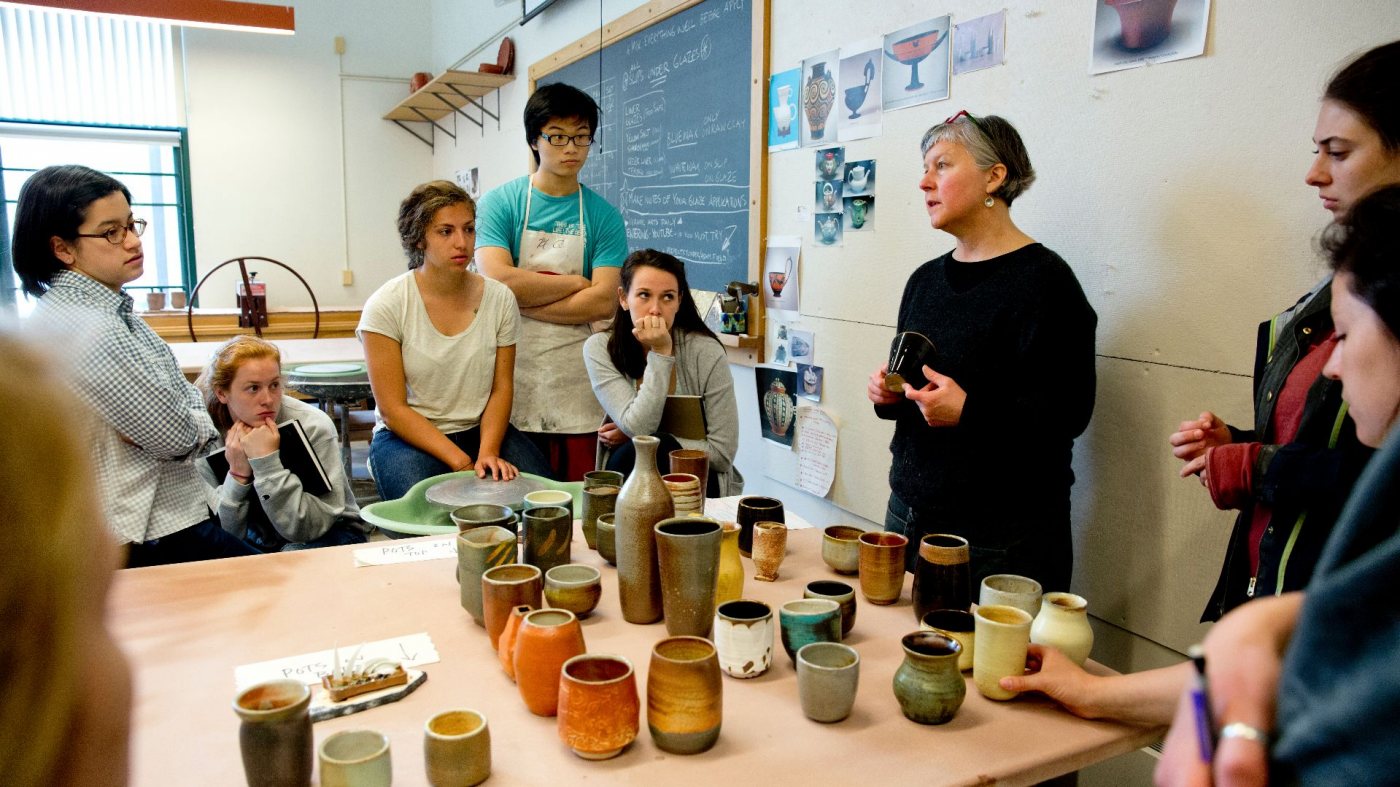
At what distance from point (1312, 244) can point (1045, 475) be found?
66 cm

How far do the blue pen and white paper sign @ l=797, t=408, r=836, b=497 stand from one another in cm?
246

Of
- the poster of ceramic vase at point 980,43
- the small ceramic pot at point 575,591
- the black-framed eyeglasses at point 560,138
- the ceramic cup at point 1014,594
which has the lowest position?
the small ceramic pot at point 575,591

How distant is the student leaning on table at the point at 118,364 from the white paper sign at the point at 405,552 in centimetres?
62

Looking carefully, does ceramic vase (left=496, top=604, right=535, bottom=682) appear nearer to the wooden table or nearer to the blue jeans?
the wooden table

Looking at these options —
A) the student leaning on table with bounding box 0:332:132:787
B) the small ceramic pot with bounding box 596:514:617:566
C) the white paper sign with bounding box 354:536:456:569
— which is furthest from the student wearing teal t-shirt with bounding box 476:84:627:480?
the student leaning on table with bounding box 0:332:132:787

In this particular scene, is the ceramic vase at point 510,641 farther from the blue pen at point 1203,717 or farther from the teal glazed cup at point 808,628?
the blue pen at point 1203,717

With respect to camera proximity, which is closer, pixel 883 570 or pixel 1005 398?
pixel 883 570

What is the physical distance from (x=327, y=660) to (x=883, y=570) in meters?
0.85

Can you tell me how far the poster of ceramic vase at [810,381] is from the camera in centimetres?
309

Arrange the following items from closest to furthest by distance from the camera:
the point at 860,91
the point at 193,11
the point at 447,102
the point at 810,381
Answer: the point at 860,91 < the point at 810,381 < the point at 193,11 < the point at 447,102

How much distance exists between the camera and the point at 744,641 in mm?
1209

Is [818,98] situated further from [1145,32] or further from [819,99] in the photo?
[1145,32]

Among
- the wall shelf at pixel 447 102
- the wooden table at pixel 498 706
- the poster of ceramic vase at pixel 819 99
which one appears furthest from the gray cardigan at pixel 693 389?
the wall shelf at pixel 447 102

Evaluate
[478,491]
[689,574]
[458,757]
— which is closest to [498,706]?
[458,757]
